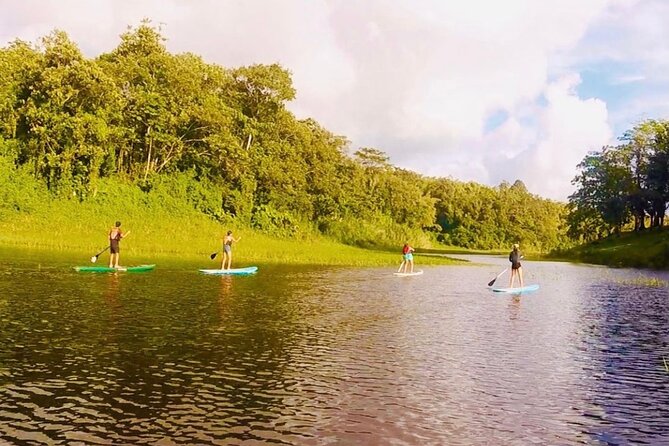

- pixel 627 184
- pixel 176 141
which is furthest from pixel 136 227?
pixel 627 184

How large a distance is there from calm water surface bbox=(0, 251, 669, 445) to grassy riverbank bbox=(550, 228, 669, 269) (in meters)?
51.9

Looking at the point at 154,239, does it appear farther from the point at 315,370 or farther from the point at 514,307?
the point at 315,370

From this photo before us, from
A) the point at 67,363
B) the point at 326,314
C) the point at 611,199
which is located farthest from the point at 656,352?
the point at 611,199

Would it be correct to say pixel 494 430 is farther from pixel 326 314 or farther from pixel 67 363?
pixel 326 314

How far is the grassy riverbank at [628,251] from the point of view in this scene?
254 ft

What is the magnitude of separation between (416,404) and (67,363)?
825 centimetres

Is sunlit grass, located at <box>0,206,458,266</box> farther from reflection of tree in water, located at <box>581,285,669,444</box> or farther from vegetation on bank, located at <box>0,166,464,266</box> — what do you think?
reflection of tree in water, located at <box>581,285,669,444</box>

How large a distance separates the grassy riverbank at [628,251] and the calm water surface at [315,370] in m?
51.9

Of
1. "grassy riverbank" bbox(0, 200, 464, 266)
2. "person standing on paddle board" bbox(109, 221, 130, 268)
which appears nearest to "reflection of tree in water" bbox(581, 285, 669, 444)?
"person standing on paddle board" bbox(109, 221, 130, 268)

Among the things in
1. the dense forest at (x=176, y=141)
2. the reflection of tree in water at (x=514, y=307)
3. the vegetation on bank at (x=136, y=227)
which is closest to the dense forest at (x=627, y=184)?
the dense forest at (x=176, y=141)

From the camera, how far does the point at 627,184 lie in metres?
104

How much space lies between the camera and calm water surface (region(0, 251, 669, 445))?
11.6m

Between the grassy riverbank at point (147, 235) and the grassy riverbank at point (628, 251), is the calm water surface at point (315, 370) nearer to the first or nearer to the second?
the grassy riverbank at point (147, 235)

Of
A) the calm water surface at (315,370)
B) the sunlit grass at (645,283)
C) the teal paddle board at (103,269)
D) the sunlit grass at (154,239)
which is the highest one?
the sunlit grass at (154,239)
